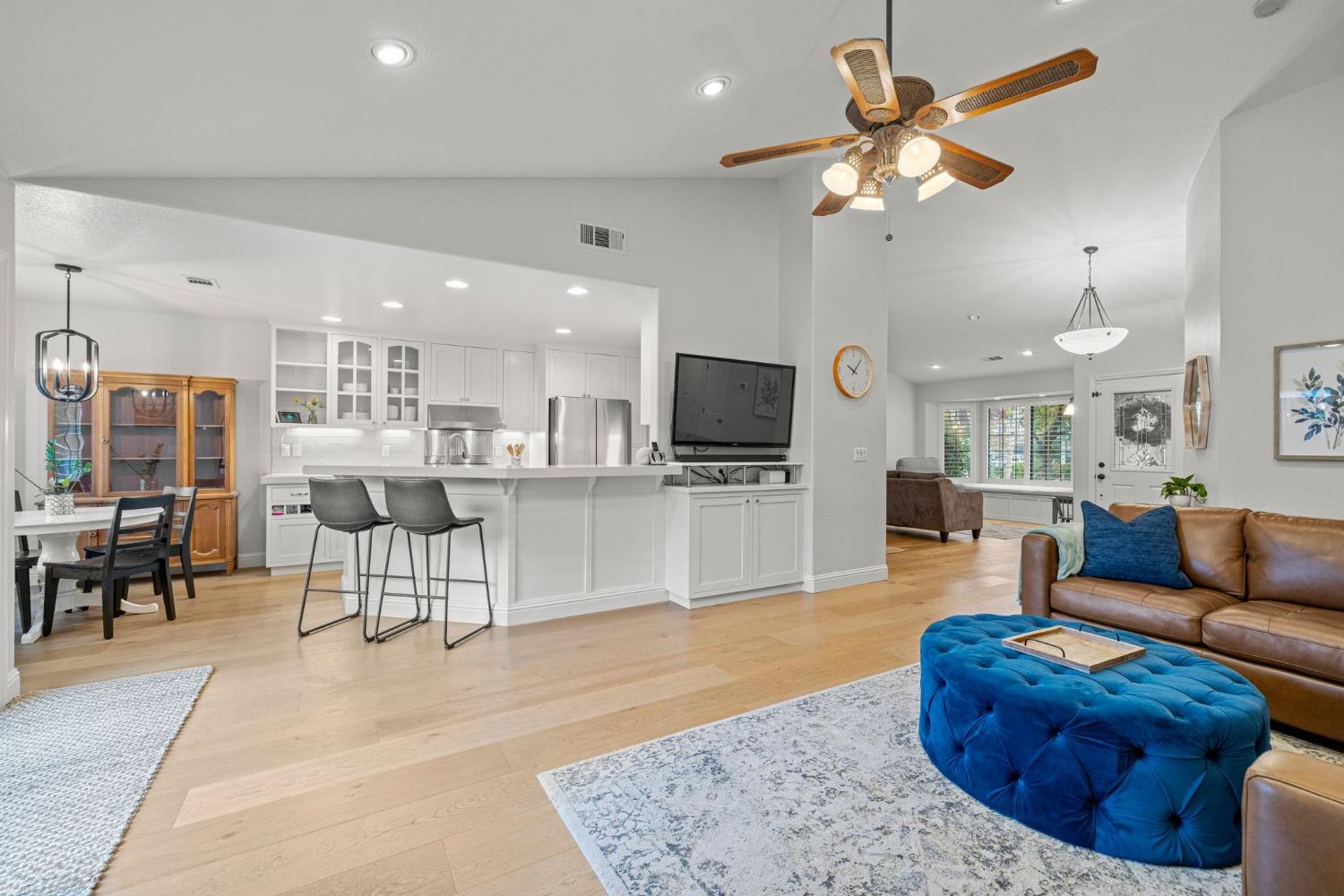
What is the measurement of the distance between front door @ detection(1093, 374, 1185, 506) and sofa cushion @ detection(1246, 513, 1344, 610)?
4988 mm

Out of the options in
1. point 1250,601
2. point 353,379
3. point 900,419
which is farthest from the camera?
point 900,419

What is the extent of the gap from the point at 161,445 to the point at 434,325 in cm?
264

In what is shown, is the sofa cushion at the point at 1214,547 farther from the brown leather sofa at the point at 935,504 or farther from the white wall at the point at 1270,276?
the brown leather sofa at the point at 935,504

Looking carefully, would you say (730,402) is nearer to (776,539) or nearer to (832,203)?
(776,539)

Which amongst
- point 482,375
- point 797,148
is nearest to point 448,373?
point 482,375

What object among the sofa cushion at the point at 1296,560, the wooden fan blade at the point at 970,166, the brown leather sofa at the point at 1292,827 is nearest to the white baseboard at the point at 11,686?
the brown leather sofa at the point at 1292,827

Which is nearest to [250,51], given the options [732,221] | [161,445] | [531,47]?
[531,47]

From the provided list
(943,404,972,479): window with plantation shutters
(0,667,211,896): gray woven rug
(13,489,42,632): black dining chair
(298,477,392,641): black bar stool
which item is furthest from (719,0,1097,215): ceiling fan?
(943,404,972,479): window with plantation shutters

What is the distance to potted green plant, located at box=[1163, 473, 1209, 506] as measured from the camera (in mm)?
3727

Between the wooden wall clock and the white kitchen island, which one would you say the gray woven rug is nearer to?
the white kitchen island

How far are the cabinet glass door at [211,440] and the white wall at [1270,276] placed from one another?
7.87 m

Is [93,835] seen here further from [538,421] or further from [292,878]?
[538,421]

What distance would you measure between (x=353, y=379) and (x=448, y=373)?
0.96 m

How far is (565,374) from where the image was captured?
7.06m
